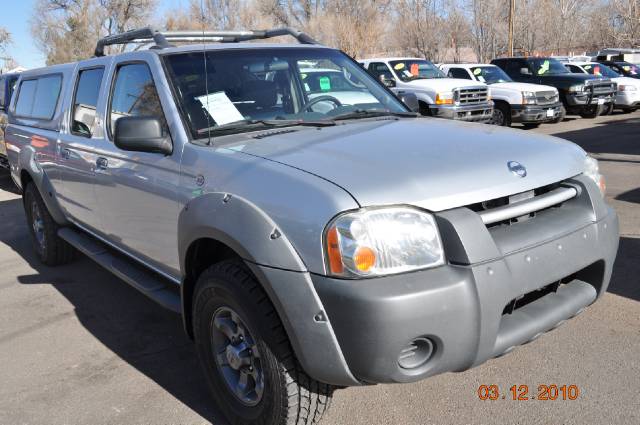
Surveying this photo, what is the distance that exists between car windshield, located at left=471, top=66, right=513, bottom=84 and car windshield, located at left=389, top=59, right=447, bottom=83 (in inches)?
61.5

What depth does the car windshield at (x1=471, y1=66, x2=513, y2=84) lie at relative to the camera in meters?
15.7

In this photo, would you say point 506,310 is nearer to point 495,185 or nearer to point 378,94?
point 495,185

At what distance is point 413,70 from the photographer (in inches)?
570

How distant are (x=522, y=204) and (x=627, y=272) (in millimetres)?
2555

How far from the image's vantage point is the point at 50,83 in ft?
18.1

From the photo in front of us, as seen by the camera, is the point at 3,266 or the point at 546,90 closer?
the point at 3,266

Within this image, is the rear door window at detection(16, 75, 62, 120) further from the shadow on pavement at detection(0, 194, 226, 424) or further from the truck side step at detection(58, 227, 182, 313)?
the shadow on pavement at detection(0, 194, 226, 424)

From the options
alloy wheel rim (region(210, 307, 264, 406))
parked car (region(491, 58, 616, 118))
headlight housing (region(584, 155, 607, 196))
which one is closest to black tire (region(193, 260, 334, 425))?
alloy wheel rim (region(210, 307, 264, 406))

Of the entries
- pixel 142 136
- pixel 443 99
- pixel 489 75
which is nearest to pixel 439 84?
pixel 443 99

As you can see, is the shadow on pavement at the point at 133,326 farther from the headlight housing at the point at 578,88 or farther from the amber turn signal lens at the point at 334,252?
the headlight housing at the point at 578,88

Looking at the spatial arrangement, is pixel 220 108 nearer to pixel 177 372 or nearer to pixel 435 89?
pixel 177 372

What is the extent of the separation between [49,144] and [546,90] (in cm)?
1261

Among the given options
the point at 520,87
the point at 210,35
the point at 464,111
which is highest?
the point at 210,35

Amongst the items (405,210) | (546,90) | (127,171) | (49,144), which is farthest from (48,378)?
(546,90)
